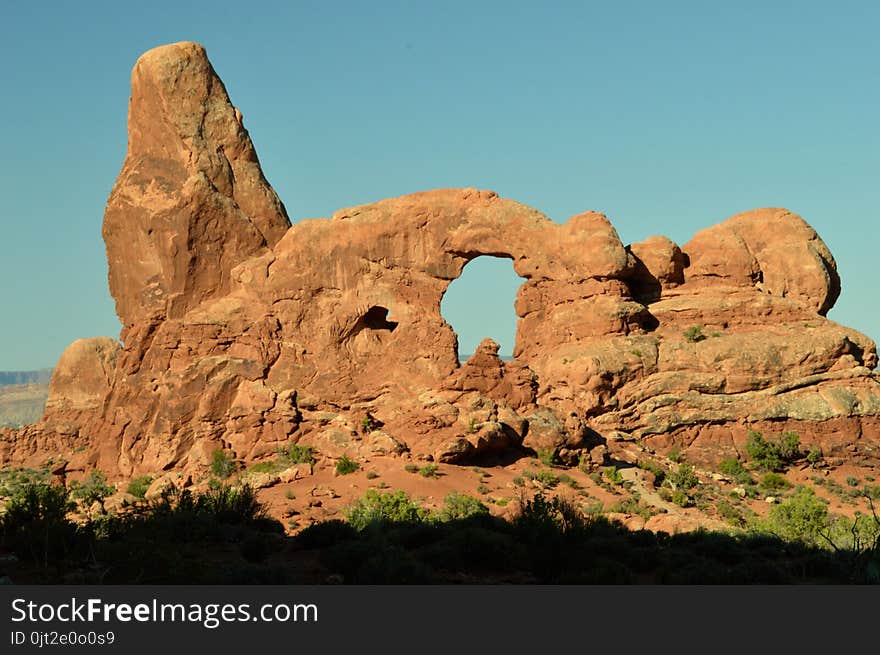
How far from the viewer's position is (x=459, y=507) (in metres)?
29.2

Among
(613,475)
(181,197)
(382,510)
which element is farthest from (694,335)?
(181,197)

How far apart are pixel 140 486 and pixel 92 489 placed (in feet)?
7.60

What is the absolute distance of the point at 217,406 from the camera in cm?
3762

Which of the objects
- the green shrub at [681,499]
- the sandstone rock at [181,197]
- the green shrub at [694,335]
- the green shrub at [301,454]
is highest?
the sandstone rock at [181,197]

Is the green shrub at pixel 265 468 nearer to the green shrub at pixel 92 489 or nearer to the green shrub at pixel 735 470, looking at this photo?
the green shrub at pixel 92 489

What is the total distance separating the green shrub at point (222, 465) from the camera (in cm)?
3484

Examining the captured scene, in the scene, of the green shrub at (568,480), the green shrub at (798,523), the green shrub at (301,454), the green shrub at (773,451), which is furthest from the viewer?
the green shrub at (773,451)

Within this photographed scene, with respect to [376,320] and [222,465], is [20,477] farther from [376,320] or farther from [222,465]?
[376,320]

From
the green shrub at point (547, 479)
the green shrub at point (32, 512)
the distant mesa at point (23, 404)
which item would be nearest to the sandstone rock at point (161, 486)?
the green shrub at point (32, 512)

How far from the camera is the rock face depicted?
123 feet

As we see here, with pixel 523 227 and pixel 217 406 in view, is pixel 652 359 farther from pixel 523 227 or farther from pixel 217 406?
pixel 217 406

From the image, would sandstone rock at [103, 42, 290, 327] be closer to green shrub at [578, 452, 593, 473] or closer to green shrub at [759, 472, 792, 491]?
green shrub at [578, 452, 593, 473]

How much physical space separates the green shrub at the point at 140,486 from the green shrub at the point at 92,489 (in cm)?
88

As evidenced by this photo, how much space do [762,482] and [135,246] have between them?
928 inches
